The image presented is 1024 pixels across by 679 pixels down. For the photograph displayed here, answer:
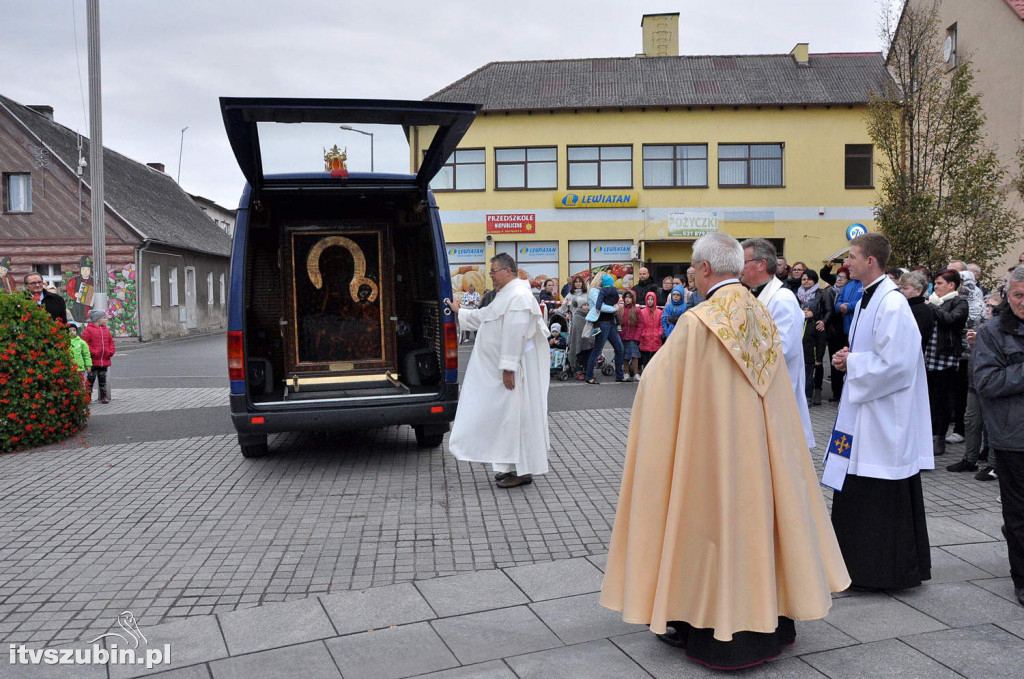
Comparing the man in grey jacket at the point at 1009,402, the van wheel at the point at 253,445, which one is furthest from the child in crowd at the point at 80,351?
the man in grey jacket at the point at 1009,402

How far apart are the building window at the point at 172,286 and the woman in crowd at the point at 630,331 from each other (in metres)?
25.5

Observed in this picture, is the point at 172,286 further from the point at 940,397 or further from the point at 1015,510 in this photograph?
the point at 1015,510

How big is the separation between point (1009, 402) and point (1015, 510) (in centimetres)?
54

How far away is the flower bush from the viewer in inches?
349

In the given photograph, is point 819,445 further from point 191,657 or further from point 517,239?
point 517,239

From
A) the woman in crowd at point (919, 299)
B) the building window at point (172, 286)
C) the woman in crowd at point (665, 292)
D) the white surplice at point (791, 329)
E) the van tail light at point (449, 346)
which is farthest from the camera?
the building window at point (172, 286)

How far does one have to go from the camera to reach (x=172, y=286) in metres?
35.6

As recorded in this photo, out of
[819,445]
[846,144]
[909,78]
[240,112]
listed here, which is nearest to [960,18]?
[846,144]

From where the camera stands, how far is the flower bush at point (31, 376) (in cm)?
886

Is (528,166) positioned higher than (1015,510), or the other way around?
(528,166)

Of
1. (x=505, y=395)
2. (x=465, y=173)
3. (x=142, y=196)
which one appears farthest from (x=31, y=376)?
(x=142, y=196)

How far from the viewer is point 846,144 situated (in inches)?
1277

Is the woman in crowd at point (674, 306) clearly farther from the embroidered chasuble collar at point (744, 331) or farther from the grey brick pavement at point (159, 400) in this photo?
the embroidered chasuble collar at point (744, 331)

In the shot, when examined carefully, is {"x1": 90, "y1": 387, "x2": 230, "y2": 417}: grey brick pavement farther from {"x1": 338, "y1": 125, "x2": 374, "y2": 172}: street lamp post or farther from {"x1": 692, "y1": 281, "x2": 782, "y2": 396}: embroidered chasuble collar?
{"x1": 692, "y1": 281, "x2": 782, "y2": 396}: embroidered chasuble collar
